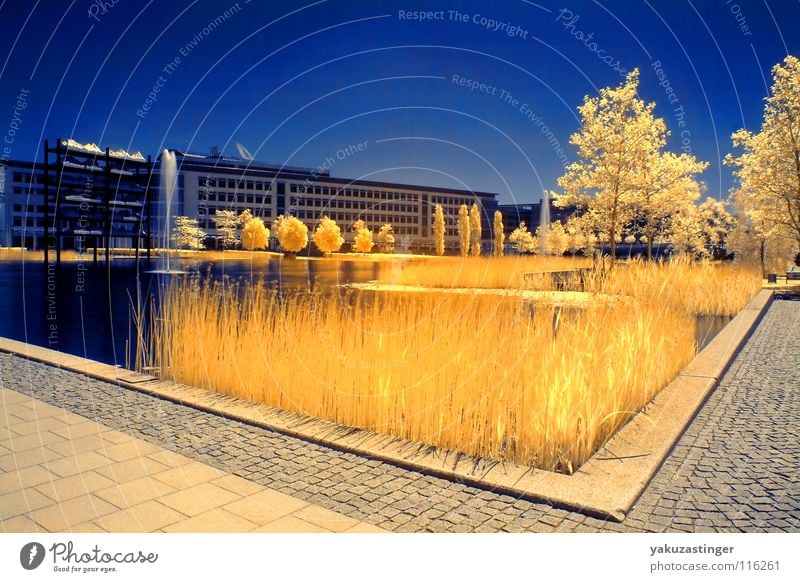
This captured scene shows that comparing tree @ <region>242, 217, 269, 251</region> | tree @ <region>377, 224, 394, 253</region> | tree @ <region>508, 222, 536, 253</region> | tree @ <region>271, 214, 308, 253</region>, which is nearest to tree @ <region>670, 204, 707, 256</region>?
tree @ <region>508, 222, 536, 253</region>

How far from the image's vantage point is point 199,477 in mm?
3340

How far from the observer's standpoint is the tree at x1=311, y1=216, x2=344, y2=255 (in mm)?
43375

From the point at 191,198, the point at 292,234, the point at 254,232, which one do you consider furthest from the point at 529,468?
the point at 191,198

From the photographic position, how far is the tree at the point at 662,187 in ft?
60.6

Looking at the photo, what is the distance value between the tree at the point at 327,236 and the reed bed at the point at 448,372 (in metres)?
37.0

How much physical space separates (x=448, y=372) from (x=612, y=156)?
15.1 m

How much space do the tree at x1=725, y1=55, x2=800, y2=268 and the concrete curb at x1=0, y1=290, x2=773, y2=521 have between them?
1016cm

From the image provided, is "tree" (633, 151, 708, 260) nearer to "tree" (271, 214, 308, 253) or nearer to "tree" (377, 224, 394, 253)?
"tree" (271, 214, 308, 253)

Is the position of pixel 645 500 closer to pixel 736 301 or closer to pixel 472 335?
pixel 472 335

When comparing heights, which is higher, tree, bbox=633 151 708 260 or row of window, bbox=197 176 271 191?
row of window, bbox=197 176 271 191

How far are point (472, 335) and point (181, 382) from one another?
2.83m

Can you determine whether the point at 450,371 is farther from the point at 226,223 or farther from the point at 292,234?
the point at 292,234

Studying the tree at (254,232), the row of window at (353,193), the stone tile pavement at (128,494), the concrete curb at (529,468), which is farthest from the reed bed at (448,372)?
the row of window at (353,193)
